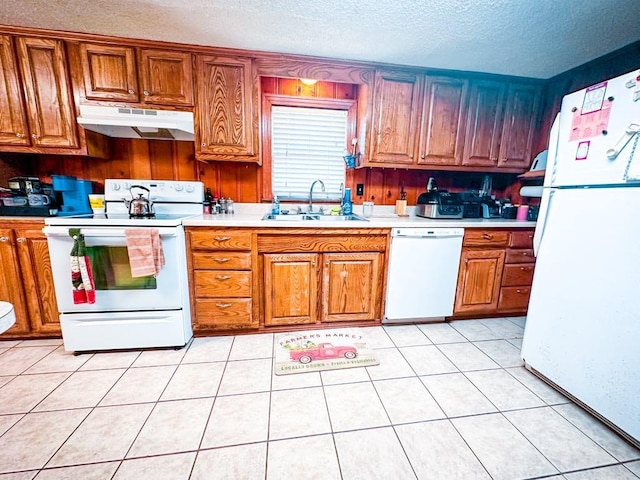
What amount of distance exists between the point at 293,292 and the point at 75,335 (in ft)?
4.92

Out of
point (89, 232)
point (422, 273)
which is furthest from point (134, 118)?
point (422, 273)

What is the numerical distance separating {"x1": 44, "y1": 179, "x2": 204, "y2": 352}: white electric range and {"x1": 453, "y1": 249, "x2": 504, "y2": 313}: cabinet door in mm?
2282

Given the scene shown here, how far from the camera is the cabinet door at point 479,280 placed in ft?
7.61

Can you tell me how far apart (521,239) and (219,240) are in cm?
259

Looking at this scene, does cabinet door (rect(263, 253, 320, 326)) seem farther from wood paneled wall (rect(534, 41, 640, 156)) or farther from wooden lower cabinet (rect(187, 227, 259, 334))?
wood paneled wall (rect(534, 41, 640, 156))

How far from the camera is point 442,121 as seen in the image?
7.95 feet

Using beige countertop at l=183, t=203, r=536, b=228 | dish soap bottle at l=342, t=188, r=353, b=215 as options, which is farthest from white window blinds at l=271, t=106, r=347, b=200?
beige countertop at l=183, t=203, r=536, b=228

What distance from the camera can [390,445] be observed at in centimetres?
122

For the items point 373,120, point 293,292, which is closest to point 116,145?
point 293,292

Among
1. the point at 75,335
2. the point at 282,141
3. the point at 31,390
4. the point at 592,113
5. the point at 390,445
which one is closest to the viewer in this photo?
the point at 390,445

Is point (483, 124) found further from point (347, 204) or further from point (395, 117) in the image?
point (347, 204)

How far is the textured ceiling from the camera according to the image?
1588mm

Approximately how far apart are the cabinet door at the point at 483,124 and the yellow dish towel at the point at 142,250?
2.71 meters

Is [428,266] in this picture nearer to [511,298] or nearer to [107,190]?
[511,298]
